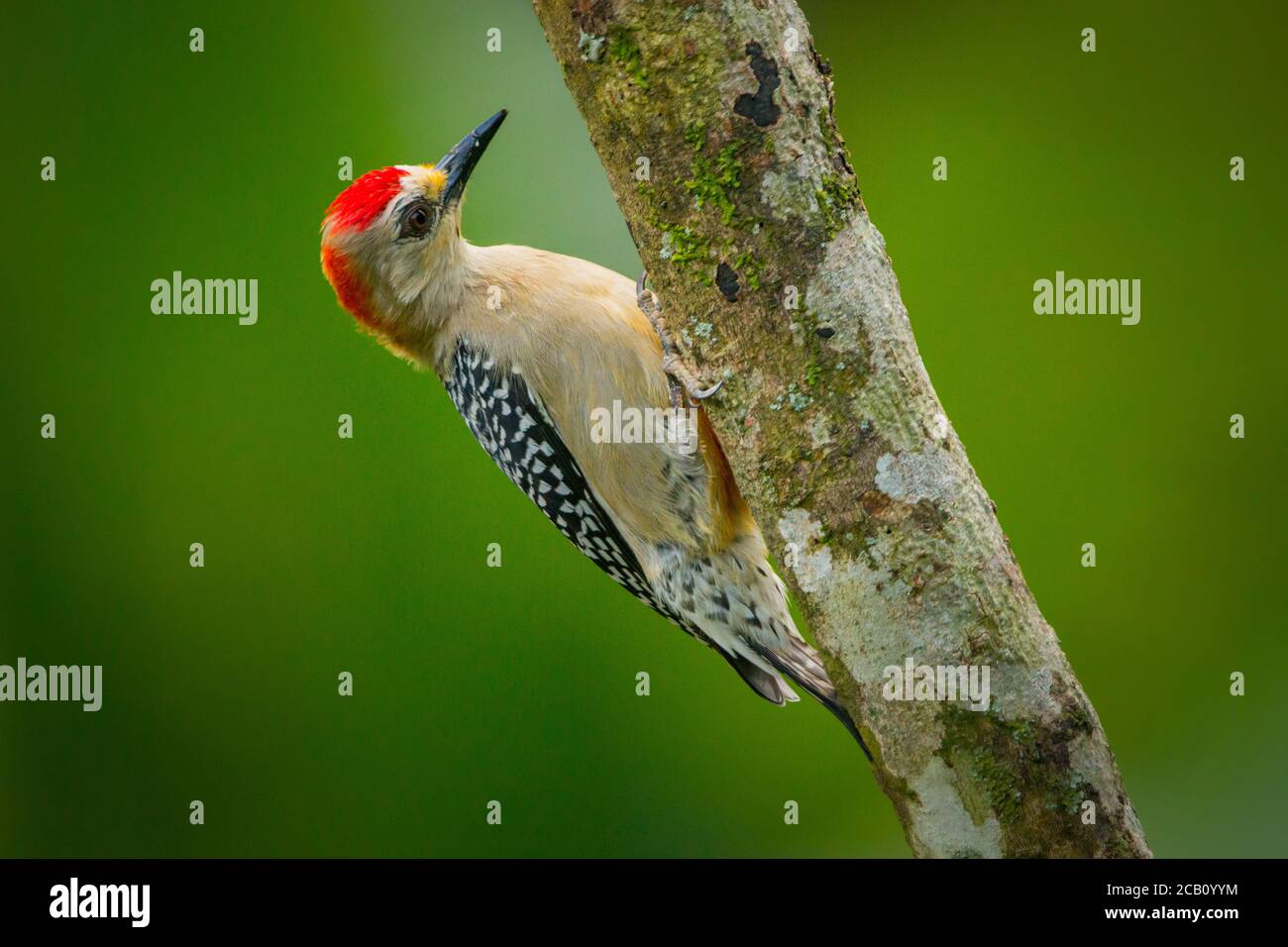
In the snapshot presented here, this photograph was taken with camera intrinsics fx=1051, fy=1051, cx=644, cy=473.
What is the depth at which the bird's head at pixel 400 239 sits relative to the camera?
3.04m

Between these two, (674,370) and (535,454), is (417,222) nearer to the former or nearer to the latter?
(535,454)

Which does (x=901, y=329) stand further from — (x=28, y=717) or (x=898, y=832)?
(x=28, y=717)

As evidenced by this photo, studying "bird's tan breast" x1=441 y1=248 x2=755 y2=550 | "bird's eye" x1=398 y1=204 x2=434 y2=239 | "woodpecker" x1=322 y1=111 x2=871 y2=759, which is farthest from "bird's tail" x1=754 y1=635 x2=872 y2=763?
"bird's eye" x1=398 y1=204 x2=434 y2=239

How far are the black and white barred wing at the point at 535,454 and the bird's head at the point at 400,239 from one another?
0.70 feet

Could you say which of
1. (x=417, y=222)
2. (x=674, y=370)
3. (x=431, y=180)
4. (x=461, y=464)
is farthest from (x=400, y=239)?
(x=461, y=464)

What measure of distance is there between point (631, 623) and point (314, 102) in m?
2.54

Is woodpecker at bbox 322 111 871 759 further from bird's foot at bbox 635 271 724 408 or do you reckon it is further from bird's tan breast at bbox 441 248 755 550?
bird's foot at bbox 635 271 724 408

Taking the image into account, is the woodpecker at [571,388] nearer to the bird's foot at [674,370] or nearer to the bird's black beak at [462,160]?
the bird's black beak at [462,160]

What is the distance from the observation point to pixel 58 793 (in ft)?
14.3

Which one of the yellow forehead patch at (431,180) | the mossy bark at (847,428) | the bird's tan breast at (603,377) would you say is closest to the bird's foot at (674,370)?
the mossy bark at (847,428)

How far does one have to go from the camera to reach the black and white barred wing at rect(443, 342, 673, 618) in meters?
3.07
